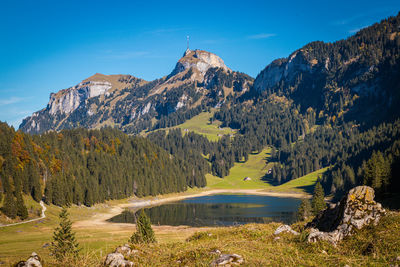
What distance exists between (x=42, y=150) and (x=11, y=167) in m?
Result: 30.4

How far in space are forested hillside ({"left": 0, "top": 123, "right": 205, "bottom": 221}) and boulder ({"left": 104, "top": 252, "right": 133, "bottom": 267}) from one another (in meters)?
86.6

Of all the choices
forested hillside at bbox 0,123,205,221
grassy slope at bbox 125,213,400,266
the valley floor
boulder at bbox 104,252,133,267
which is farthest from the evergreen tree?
boulder at bbox 104,252,133,267

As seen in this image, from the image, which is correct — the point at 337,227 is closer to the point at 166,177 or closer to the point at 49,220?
the point at 49,220

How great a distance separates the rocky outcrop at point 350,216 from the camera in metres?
12.7

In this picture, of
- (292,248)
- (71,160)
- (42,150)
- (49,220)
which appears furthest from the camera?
(71,160)

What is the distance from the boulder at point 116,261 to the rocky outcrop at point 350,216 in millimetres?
8219

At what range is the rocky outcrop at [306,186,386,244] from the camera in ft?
41.6

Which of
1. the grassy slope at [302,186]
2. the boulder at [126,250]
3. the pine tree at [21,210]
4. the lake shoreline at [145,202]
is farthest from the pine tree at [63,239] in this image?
the grassy slope at [302,186]

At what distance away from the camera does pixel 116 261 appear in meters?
9.87

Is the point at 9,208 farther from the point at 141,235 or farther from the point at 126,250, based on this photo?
the point at 126,250

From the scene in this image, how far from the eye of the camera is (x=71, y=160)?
139 m

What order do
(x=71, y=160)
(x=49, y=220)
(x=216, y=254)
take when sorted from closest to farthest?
(x=216, y=254) → (x=49, y=220) → (x=71, y=160)

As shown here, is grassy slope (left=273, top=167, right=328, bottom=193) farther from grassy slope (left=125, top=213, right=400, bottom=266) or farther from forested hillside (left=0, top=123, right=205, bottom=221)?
grassy slope (left=125, top=213, right=400, bottom=266)

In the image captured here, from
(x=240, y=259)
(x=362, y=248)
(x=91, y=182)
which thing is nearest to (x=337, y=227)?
(x=362, y=248)
